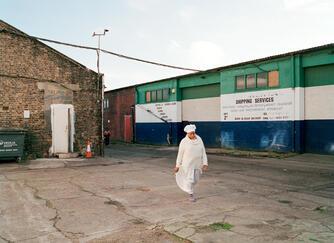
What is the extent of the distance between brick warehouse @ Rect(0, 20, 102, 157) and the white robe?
37.1ft

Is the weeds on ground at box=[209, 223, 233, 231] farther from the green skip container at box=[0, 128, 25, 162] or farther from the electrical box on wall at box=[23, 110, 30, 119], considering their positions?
the electrical box on wall at box=[23, 110, 30, 119]

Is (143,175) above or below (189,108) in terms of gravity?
below

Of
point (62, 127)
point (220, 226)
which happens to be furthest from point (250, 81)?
point (220, 226)

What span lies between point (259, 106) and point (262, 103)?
27cm

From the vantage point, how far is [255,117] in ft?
68.9

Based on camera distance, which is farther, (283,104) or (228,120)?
(228,120)

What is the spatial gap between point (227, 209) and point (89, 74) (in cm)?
1368

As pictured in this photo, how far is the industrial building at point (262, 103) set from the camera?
58.5ft

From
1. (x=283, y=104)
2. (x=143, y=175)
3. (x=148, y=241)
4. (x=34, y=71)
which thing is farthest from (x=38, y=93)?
(x=148, y=241)

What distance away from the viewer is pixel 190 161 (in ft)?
26.6

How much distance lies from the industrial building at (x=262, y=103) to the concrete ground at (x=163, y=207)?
5.81 metres

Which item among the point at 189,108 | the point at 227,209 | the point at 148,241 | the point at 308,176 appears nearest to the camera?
the point at 148,241

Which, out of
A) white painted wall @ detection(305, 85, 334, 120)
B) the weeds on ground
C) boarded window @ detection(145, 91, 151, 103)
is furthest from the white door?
the weeds on ground

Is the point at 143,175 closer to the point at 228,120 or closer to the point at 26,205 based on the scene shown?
the point at 26,205
